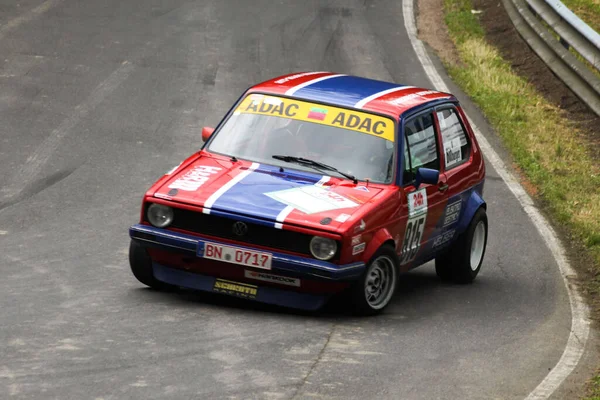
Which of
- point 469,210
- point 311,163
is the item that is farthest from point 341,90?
point 469,210

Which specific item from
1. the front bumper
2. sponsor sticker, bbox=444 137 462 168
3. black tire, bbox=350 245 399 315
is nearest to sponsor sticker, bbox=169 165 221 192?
the front bumper

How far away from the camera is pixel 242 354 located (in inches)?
296

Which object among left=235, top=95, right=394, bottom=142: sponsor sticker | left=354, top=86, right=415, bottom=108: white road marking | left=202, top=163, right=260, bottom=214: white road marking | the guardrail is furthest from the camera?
the guardrail

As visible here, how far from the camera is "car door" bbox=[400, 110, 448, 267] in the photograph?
30.8 ft

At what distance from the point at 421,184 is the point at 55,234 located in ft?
11.2

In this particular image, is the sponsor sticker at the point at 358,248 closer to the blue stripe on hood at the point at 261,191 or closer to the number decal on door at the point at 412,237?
the blue stripe on hood at the point at 261,191

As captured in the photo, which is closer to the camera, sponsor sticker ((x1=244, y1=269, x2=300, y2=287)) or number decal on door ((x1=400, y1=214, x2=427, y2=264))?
sponsor sticker ((x1=244, y1=269, x2=300, y2=287))

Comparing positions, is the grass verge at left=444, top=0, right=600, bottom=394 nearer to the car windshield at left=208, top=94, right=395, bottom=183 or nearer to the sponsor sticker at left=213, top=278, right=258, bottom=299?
the car windshield at left=208, top=94, right=395, bottom=183

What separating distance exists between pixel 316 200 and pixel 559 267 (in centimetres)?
358

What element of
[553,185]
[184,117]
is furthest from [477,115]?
[184,117]

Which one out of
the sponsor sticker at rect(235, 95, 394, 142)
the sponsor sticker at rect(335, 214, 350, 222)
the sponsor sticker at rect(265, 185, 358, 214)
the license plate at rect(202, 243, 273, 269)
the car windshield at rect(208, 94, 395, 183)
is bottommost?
the license plate at rect(202, 243, 273, 269)

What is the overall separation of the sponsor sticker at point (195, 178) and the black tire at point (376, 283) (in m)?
1.38

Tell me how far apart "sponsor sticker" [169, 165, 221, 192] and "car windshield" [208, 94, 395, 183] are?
15.7 inches

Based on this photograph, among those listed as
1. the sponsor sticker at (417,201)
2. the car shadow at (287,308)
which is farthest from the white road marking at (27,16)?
the sponsor sticker at (417,201)
